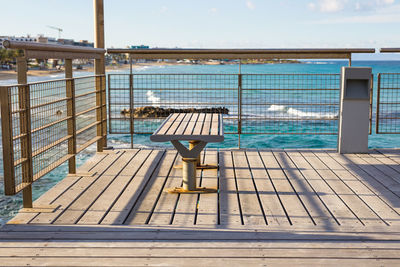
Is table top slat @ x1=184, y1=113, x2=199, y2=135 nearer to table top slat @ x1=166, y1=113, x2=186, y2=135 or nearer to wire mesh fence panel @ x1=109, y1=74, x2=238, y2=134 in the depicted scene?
table top slat @ x1=166, y1=113, x2=186, y2=135

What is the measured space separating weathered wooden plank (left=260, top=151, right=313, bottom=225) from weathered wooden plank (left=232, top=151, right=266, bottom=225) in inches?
9.7

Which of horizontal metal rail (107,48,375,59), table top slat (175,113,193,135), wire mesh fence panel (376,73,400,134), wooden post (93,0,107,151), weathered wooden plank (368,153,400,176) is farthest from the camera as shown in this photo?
wire mesh fence panel (376,73,400,134)

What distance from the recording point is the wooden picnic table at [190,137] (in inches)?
171

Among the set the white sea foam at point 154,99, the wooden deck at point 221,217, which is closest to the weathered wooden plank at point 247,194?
the wooden deck at point 221,217

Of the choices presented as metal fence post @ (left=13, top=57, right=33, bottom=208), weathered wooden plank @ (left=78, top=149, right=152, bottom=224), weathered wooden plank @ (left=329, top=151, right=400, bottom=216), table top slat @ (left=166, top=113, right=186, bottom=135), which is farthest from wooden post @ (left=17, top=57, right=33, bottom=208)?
weathered wooden plank @ (left=329, top=151, right=400, bottom=216)

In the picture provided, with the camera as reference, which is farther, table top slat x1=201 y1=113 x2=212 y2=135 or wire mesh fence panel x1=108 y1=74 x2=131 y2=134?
wire mesh fence panel x1=108 y1=74 x2=131 y2=134

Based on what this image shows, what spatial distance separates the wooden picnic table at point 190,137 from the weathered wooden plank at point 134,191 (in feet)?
1.35

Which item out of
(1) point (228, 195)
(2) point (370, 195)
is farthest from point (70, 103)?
(2) point (370, 195)

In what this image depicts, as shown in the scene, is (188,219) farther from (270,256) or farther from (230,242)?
(270,256)

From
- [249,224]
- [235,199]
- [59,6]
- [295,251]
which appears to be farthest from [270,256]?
[59,6]

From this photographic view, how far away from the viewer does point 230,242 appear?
10.8 ft

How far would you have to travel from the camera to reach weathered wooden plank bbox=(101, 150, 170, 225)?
393 cm

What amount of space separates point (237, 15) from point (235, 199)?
64323 millimetres

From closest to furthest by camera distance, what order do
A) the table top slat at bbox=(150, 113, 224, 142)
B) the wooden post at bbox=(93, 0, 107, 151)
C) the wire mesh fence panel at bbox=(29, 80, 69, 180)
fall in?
the wire mesh fence panel at bbox=(29, 80, 69, 180)
the table top slat at bbox=(150, 113, 224, 142)
the wooden post at bbox=(93, 0, 107, 151)
